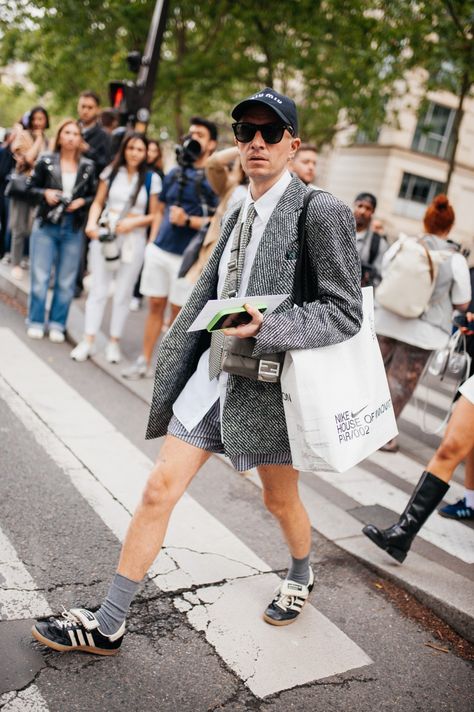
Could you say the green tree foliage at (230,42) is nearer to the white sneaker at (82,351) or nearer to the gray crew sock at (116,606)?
the white sneaker at (82,351)

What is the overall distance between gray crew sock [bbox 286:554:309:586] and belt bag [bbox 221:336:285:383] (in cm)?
99

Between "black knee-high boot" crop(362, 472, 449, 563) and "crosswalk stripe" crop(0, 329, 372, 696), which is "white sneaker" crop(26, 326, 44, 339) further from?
"black knee-high boot" crop(362, 472, 449, 563)

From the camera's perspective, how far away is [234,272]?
2561 millimetres

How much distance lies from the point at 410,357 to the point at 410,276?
72 cm

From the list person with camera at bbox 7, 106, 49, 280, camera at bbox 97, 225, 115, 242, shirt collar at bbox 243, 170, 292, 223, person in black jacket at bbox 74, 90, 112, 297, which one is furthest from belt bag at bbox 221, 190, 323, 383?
person with camera at bbox 7, 106, 49, 280

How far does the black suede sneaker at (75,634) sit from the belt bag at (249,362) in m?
1.04

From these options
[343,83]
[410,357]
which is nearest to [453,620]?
[410,357]

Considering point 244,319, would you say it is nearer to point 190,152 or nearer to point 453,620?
point 453,620

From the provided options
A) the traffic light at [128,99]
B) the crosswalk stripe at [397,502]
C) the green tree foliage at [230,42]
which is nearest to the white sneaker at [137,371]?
the crosswalk stripe at [397,502]

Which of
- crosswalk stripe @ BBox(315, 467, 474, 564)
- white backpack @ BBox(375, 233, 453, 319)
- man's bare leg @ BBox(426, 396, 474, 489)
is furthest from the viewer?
white backpack @ BBox(375, 233, 453, 319)

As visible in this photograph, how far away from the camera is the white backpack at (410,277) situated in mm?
5273

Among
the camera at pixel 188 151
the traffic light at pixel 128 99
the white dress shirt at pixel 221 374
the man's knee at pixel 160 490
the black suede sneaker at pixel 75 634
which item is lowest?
the black suede sneaker at pixel 75 634

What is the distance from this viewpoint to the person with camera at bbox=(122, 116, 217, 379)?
582cm

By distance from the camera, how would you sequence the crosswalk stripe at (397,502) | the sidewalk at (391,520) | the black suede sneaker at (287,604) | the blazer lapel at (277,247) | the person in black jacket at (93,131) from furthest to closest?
the person in black jacket at (93,131)
the crosswalk stripe at (397,502)
the sidewalk at (391,520)
the black suede sneaker at (287,604)
the blazer lapel at (277,247)
